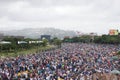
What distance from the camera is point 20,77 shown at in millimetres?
30828

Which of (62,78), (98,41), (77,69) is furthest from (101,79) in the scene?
(98,41)

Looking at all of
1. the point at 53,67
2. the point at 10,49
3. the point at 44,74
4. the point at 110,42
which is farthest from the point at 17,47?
the point at 110,42

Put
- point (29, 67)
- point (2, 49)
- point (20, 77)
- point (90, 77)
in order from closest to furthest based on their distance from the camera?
point (20, 77) → point (90, 77) → point (29, 67) → point (2, 49)

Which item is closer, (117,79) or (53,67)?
(117,79)

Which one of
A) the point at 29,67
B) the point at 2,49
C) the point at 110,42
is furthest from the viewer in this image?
the point at 110,42

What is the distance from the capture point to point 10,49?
80.0m

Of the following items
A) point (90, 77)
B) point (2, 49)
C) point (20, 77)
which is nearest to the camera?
point (20, 77)

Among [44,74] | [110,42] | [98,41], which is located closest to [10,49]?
[44,74]

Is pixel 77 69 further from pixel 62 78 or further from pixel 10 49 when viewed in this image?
pixel 10 49

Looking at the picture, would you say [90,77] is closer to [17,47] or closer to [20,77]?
[20,77]

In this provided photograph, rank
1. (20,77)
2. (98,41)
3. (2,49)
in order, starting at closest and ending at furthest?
(20,77)
(2,49)
(98,41)

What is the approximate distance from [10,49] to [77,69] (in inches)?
1670

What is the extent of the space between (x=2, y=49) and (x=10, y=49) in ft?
7.84

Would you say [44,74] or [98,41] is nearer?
[44,74]
